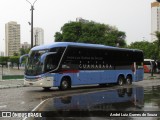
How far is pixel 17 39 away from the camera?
150 meters

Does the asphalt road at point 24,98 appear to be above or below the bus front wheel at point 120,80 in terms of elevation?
below

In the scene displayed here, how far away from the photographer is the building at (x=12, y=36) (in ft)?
471

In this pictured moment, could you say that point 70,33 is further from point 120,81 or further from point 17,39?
point 17,39

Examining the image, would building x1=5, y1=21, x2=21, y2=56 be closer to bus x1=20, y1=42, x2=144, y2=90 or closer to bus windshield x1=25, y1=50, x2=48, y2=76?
bus x1=20, y1=42, x2=144, y2=90

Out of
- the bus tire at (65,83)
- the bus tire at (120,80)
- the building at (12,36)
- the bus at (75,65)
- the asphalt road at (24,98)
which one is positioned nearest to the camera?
the asphalt road at (24,98)

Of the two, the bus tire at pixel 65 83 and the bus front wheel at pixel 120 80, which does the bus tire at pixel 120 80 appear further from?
the bus tire at pixel 65 83

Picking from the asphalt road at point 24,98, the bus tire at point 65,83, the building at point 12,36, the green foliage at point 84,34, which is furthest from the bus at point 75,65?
the building at point 12,36

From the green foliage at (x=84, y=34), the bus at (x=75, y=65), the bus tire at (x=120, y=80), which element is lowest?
the bus tire at (x=120, y=80)

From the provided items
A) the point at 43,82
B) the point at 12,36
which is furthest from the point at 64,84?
the point at 12,36

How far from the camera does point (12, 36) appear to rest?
147375 mm

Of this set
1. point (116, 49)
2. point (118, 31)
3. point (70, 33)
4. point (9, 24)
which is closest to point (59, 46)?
point (116, 49)

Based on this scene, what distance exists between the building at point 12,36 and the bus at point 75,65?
11581cm

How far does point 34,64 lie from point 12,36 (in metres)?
127

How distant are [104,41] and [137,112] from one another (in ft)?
205
